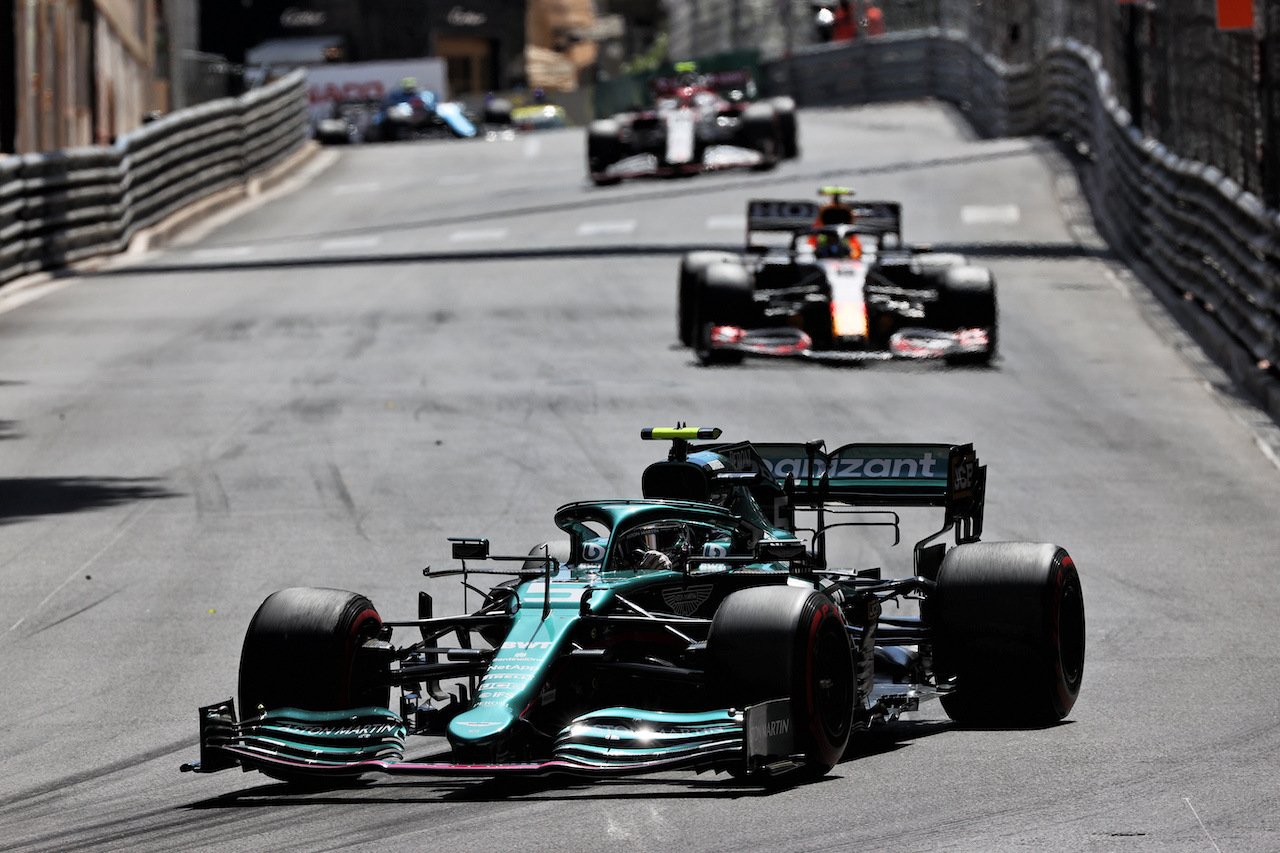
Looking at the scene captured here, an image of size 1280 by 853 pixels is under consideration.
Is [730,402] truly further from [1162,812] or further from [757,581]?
[1162,812]

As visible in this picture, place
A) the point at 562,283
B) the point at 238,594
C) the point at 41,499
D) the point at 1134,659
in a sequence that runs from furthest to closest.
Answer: the point at 562,283 < the point at 41,499 < the point at 238,594 < the point at 1134,659

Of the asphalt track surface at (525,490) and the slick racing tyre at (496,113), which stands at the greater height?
the slick racing tyre at (496,113)

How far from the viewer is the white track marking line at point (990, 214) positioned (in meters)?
31.0

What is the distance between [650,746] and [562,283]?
19.1m

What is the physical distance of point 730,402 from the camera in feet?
60.0

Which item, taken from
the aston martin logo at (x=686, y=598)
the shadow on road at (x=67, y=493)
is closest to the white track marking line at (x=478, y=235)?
the shadow on road at (x=67, y=493)

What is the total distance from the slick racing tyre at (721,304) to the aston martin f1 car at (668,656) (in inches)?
392

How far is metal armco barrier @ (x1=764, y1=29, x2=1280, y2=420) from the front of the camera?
19.2m

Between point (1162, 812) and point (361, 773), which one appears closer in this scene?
point (1162, 812)

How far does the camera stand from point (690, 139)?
37312 mm

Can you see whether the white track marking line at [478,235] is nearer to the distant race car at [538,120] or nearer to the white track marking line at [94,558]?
the white track marking line at [94,558]

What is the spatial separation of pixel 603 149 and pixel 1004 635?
94.9 ft

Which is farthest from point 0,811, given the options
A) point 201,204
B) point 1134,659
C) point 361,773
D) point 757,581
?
point 201,204

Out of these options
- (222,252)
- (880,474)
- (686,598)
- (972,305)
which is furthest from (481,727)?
(222,252)
